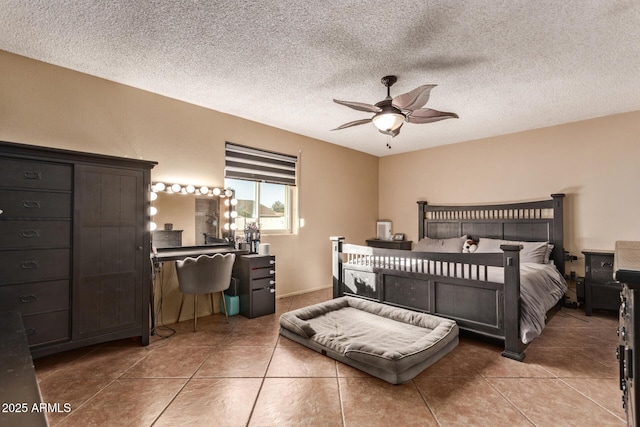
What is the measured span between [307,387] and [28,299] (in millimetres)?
2195

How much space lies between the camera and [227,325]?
3.39 metres

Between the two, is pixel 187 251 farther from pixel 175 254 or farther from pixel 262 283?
pixel 262 283

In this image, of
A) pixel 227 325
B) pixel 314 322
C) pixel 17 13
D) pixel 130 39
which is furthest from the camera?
pixel 227 325

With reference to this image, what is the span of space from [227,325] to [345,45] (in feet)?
9.97

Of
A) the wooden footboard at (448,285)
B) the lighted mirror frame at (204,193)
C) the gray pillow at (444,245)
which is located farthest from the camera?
the gray pillow at (444,245)

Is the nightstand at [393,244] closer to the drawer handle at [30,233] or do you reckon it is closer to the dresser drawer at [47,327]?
the dresser drawer at [47,327]

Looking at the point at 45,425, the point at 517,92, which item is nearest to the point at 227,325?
the point at 45,425

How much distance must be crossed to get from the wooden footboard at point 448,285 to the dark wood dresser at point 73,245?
7.50 ft

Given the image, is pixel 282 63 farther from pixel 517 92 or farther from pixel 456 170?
pixel 456 170

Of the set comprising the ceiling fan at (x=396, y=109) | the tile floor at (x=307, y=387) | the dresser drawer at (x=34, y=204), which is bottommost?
the tile floor at (x=307, y=387)

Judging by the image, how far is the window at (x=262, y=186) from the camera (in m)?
4.14

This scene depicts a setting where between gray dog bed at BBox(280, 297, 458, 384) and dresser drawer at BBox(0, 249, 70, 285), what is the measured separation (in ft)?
6.36

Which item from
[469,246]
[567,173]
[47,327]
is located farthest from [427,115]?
[47,327]

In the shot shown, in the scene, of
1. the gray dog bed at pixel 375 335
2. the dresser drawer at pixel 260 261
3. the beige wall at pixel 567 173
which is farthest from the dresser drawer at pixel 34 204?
the beige wall at pixel 567 173
